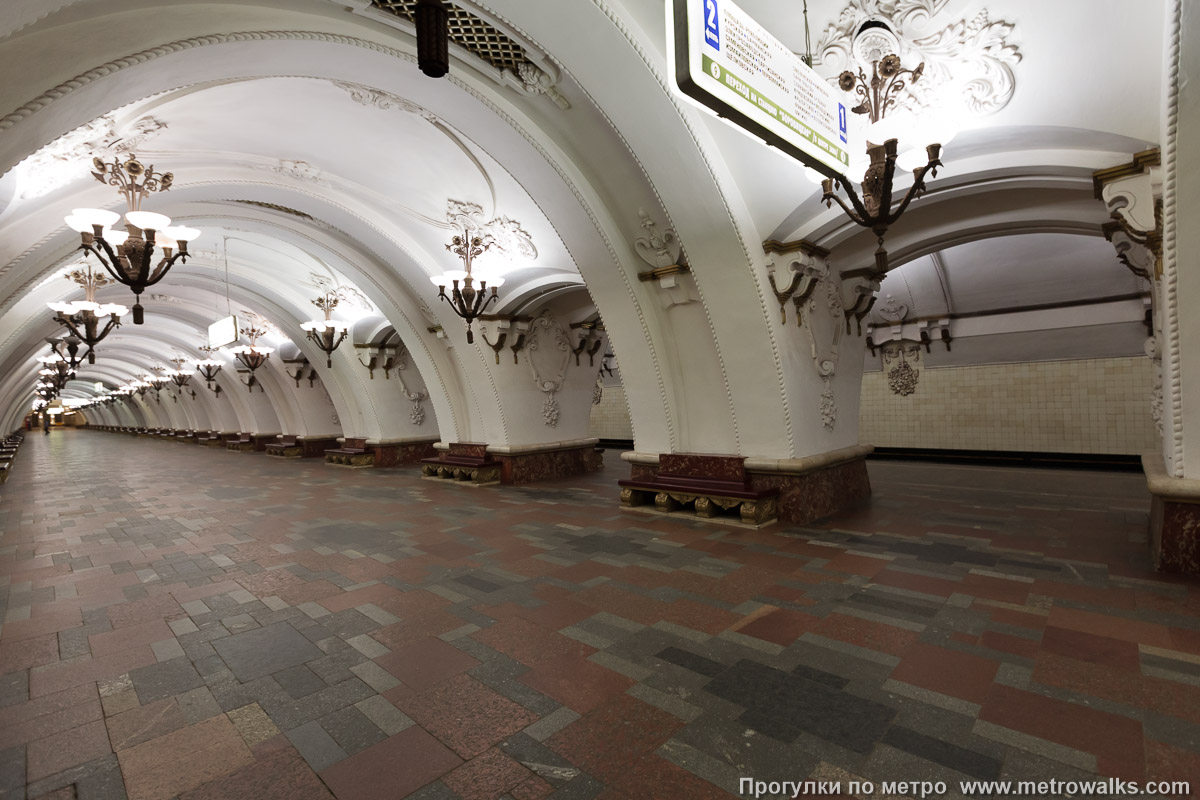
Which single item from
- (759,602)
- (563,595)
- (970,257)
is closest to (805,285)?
(759,602)

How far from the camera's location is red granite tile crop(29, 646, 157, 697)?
2840 millimetres

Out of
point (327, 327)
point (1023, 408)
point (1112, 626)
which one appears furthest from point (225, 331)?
point (1023, 408)

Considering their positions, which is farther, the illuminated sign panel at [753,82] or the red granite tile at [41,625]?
the red granite tile at [41,625]

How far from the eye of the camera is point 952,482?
8445mm

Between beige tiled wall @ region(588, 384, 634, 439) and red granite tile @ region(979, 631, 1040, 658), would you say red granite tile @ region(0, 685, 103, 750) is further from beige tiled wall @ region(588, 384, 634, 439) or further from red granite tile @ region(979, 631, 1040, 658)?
beige tiled wall @ region(588, 384, 634, 439)

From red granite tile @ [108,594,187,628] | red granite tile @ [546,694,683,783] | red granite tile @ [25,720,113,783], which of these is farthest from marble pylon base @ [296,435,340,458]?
red granite tile @ [546,694,683,783]

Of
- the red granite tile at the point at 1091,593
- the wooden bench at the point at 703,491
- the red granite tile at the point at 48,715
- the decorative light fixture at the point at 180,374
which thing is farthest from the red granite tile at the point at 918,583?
the decorative light fixture at the point at 180,374

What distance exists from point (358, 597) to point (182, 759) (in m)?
1.84

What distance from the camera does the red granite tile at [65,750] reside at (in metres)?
2.14

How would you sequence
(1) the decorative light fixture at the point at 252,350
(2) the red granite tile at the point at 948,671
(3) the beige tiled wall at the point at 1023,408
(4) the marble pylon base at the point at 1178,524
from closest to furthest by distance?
1. (2) the red granite tile at the point at 948,671
2. (4) the marble pylon base at the point at 1178,524
3. (3) the beige tiled wall at the point at 1023,408
4. (1) the decorative light fixture at the point at 252,350

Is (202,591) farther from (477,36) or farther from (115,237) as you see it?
(477,36)

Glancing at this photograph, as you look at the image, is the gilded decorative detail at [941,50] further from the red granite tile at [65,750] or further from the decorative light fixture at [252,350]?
the decorative light fixture at [252,350]

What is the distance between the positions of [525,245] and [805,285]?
419cm

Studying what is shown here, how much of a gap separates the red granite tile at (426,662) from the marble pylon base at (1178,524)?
4528 millimetres
